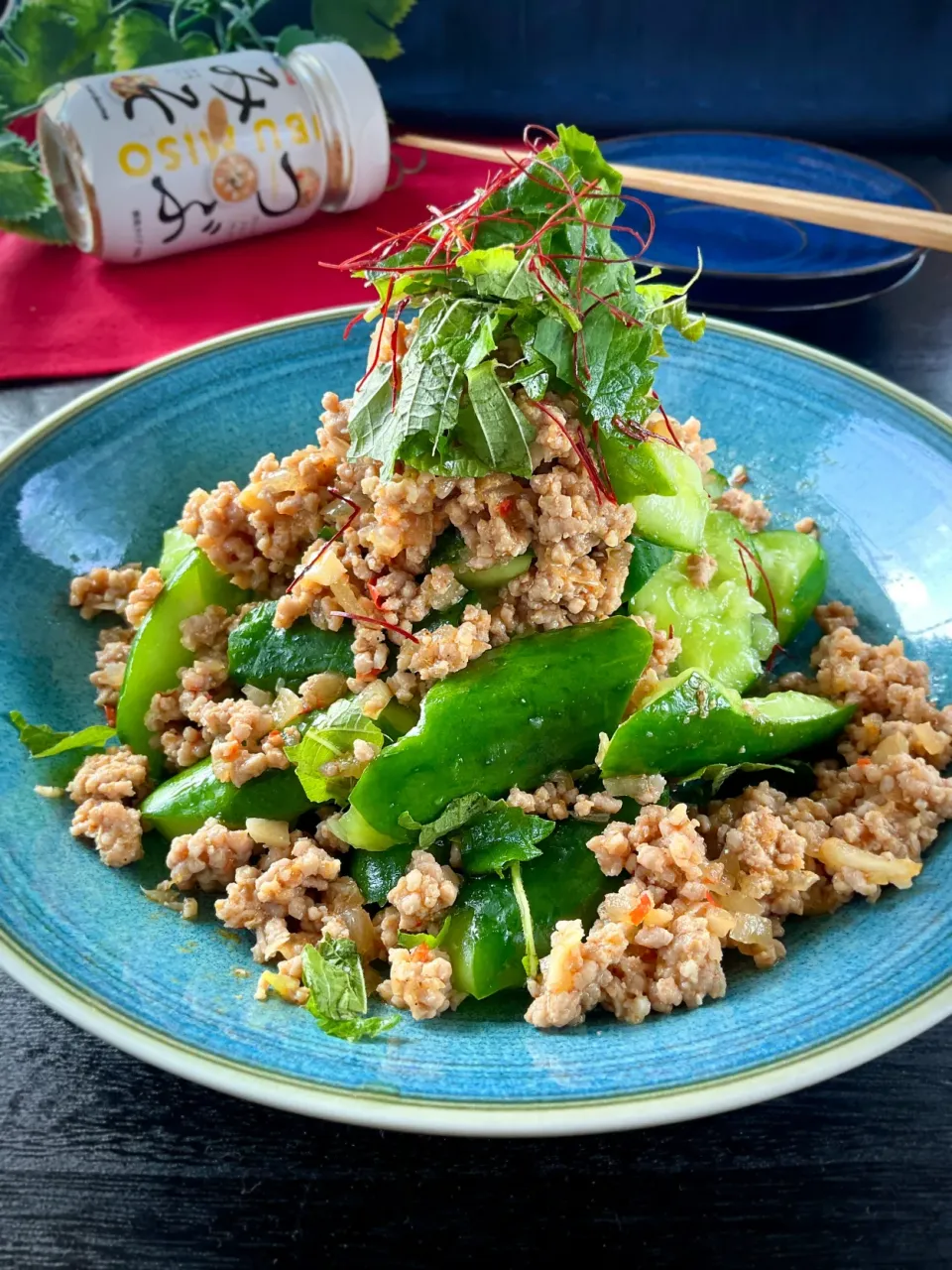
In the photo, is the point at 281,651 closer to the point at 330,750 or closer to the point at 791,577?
the point at 330,750

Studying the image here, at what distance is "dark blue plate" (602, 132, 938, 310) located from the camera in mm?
4004

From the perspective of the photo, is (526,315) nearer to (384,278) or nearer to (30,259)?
(384,278)

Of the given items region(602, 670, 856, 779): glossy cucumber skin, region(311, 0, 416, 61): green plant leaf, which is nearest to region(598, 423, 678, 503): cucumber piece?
region(602, 670, 856, 779): glossy cucumber skin

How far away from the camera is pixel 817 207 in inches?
149

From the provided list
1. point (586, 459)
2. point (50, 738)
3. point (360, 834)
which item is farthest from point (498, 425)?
point (50, 738)

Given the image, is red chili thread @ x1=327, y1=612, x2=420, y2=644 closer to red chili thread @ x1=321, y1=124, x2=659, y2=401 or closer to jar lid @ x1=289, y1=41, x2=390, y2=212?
red chili thread @ x1=321, y1=124, x2=659, y2=401

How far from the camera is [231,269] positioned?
4887mm

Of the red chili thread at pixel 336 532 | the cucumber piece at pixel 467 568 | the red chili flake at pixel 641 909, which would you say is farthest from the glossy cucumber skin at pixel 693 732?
the red chili thread at pixel 336 532

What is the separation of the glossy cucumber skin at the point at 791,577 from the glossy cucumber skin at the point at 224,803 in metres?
1.28

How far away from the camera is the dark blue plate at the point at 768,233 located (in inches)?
158

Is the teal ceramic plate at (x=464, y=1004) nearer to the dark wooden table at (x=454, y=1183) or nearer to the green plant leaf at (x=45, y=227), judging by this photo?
the dark wooden table at (x=454, y=1183)

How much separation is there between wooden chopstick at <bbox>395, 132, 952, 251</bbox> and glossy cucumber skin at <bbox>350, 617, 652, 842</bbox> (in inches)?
65.8

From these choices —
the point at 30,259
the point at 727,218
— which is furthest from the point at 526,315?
the point at 30,259

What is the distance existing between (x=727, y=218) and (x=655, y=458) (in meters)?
2.60
